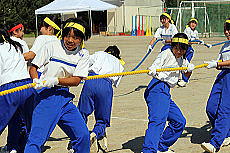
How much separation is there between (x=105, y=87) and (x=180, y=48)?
1163 mm

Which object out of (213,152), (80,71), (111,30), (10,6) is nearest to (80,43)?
(80,71)

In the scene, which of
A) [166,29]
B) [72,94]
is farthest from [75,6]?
[72,94]

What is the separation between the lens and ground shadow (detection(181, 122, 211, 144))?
265 inches

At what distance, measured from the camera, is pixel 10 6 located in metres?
48.3

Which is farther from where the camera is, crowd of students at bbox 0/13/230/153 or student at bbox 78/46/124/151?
student at bbox 78/46/124/151

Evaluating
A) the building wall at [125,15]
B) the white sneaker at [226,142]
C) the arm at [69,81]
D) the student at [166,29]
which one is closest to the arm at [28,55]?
the arm at [69,81]

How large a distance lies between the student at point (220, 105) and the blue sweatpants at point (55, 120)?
2.00 metres

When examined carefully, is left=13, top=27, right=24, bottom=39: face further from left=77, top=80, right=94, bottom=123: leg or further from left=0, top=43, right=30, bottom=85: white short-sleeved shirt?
left=0, top=43, right=30, bottom=85: white short-sleeved shirt

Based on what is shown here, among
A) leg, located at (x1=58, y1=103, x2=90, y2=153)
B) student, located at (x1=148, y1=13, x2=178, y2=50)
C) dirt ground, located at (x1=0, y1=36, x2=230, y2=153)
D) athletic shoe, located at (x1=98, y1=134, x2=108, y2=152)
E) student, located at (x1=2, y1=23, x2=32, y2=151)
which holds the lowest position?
dirt ground, located at (x1=0, y1=36, x2=230, y2=153)

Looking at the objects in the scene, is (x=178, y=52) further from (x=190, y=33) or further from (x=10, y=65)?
(x=190, y=33)

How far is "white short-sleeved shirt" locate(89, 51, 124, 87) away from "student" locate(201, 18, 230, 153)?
132 cm

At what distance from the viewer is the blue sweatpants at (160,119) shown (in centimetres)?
547

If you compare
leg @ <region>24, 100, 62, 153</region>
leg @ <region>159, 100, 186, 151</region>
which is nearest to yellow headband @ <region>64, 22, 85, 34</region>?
leg @ <region>24, 100, 62, 153</region>

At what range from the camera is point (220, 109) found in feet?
20.1
